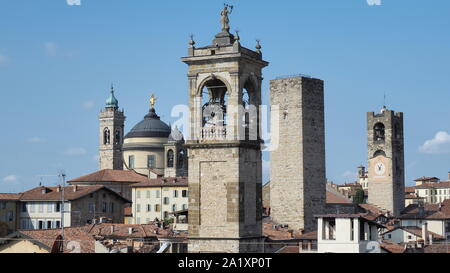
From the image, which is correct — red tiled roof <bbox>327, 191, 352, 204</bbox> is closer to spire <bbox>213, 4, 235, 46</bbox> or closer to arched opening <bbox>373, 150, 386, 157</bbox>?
arched opening <bbox>373, 150, 386, 157</bbox>

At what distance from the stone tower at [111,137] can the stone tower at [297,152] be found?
199 feet

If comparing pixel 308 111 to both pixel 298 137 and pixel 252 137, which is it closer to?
pixel 298 137

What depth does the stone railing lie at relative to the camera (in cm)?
3212

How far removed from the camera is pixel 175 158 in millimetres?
113938

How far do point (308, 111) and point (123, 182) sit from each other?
33.2 metres

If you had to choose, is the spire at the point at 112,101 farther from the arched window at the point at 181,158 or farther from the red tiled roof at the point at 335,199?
the red tiled roof at the point at 335,199

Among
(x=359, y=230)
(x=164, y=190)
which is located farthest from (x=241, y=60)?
(x=164, y=190)

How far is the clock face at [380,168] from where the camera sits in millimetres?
103938

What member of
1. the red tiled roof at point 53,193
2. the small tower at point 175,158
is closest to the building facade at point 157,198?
the small tower at point 175,158

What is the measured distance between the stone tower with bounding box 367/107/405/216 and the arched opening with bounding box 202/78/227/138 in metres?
71.7

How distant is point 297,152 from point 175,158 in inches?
1530

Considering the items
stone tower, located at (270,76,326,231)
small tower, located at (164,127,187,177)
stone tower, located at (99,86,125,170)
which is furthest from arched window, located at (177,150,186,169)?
stone tower, located at (270,76,326,231)

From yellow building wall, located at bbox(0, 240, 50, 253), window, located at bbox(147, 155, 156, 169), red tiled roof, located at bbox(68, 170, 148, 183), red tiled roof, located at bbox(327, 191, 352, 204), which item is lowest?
yellow building wall, located at bbox(0, 240, 50, 253)
